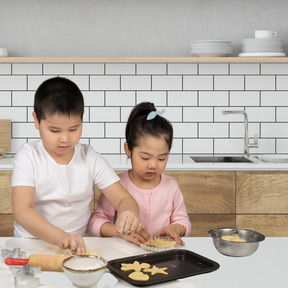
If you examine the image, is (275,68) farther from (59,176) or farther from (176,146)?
(59,176)

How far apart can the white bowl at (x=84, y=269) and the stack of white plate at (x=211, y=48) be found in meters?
2.18

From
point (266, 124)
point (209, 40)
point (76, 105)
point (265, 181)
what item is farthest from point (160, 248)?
point (266, 124)

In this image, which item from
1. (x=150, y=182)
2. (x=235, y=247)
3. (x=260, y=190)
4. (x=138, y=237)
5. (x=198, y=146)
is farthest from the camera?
(x=198, y=146)

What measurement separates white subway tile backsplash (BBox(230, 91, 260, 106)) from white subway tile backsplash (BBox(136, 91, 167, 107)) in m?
0.47

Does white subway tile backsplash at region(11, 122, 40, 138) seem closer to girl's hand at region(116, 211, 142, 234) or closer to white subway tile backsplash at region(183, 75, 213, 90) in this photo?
white subway tile backsplash at region(183, 75, 213, 90)

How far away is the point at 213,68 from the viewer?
3535mm

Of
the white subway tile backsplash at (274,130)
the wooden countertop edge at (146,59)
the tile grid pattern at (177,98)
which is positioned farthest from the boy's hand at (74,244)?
the white subway tile backsplash at (274,130)

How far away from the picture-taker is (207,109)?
357 centimetres

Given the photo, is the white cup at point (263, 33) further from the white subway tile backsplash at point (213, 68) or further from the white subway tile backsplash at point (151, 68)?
the white subway tile backsplash at point (151, 68)

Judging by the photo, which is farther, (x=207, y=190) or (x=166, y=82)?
(x=166, y=82)

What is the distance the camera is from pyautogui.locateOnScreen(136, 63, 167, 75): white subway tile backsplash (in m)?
3.52

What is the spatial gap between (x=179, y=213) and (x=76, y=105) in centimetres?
62

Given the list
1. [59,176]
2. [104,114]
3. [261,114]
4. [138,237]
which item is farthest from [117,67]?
[138,237]

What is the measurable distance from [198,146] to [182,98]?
35 centimetres
